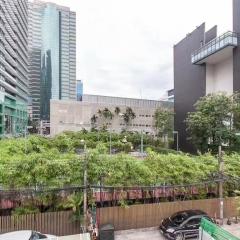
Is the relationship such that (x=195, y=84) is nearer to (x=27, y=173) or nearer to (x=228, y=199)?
(x=228, y=199)

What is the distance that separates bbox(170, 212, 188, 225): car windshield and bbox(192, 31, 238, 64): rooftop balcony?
2763cm

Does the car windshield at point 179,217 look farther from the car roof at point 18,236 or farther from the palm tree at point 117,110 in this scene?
the palm tree at point 117,110

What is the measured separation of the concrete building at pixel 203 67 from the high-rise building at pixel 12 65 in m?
44.6

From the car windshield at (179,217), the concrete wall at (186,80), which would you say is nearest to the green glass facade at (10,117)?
the concrete wall at (186,80)

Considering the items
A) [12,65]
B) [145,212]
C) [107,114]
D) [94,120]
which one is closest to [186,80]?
[145,212]

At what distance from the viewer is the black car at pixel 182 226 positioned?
15.0 meters

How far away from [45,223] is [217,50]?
32.7 metres

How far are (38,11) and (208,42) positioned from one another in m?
133

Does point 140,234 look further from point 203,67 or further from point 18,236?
point 203,67

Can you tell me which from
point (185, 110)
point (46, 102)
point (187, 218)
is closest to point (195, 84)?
point (185, 110)

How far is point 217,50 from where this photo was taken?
40000mm

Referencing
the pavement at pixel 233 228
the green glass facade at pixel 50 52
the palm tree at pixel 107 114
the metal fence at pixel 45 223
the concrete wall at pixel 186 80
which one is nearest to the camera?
the metal fence at pixel 45 223

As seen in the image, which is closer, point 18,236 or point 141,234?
point 18,236

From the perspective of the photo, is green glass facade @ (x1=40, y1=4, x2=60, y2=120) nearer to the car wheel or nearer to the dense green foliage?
the dense green foliage
